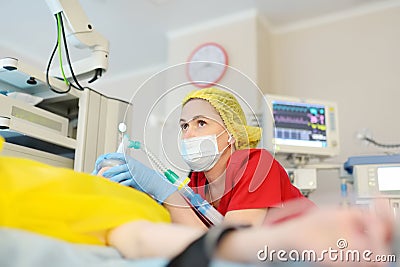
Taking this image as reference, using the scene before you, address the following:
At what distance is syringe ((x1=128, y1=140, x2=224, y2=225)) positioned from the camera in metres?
0.99

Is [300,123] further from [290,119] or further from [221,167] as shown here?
[221,167]

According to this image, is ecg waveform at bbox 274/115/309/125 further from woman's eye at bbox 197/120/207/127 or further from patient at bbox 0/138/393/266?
patient at bbox 0/138/393/266

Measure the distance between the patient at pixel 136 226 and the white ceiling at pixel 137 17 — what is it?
7.73ft

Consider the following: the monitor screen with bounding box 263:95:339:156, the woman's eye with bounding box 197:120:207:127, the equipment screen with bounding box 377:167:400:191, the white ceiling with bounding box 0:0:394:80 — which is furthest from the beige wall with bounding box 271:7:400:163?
the woman's eye with bounding box 197:120:207:127

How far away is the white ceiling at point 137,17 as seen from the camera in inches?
110

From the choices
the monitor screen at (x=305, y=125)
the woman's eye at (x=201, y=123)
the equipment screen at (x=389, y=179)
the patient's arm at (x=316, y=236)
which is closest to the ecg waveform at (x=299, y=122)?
the monitor screen at (x=305, y=125)

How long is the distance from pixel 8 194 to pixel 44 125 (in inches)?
35.3

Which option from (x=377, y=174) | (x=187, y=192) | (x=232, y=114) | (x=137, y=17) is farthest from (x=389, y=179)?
(x=137, y=17)

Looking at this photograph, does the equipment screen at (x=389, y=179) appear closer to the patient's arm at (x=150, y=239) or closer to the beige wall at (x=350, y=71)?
the beige wall at (x=350, y=71)

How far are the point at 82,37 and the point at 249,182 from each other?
2.37 ft

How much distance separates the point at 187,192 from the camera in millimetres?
1014

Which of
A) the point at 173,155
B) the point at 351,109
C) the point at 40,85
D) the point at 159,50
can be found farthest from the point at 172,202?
the point at 159,50

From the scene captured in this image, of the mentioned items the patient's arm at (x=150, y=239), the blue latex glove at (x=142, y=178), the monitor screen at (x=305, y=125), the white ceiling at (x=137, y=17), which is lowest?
the patient's arm at (x=150, y=239)

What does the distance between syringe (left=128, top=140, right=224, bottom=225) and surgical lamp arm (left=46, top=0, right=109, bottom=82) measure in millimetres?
477
